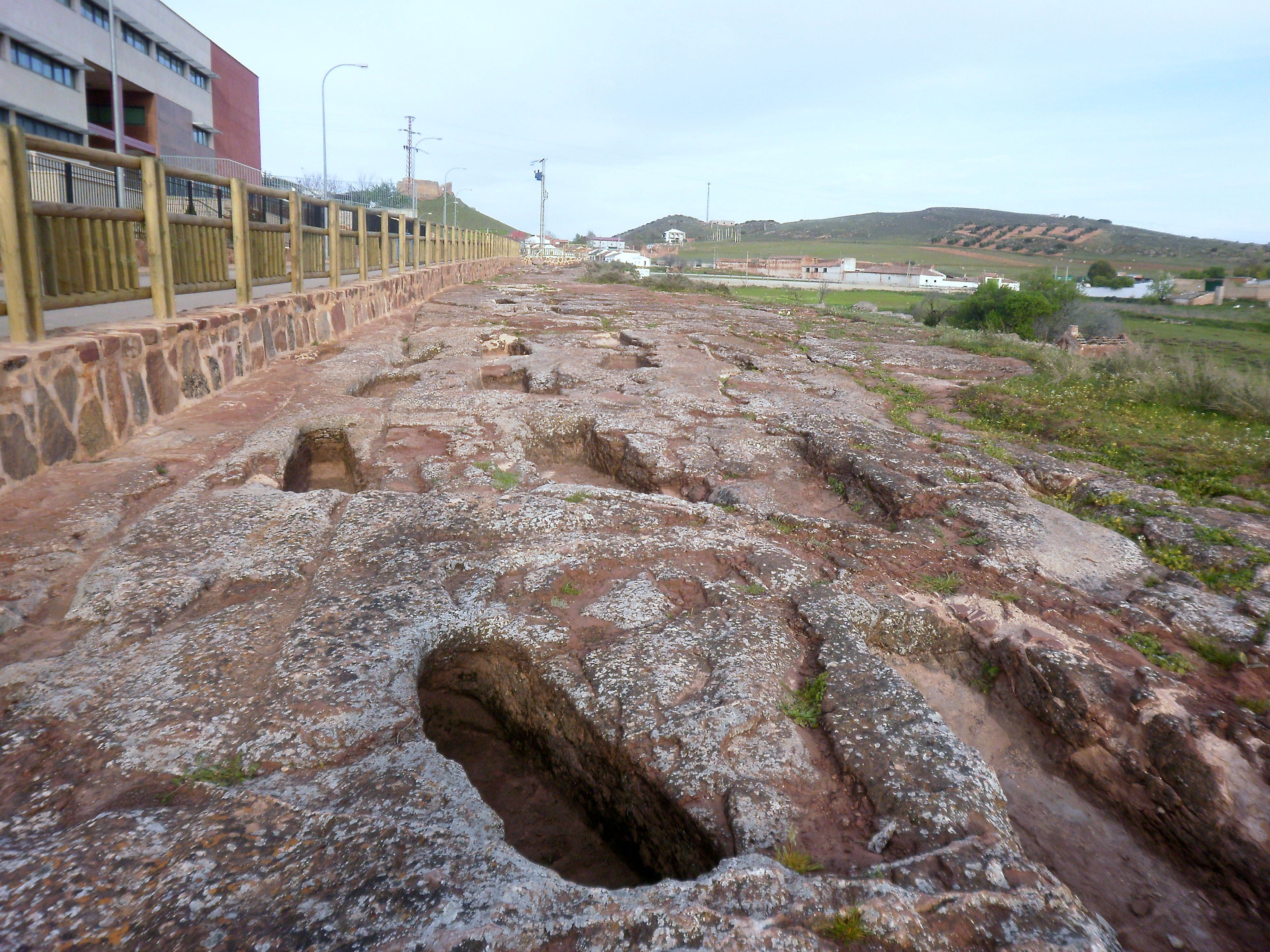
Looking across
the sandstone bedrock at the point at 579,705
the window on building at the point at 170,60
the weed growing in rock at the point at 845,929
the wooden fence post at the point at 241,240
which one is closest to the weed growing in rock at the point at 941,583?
the sandstone bedrock at the point at 579,705

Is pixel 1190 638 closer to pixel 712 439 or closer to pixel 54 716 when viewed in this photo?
pixel 712 439

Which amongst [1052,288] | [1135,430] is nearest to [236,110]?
[1052,288]

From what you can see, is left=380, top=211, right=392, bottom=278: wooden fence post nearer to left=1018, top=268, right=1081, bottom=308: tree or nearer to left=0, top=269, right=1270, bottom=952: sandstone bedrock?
left=0, top=269, right=1270, bottom=952: sandstone bedrock

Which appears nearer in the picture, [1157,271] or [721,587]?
[721,587]

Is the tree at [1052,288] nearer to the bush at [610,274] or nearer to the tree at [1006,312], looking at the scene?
the tree at [1006,312]

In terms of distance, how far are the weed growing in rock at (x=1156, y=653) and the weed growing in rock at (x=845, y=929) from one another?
2.05 m

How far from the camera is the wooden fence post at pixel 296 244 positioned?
26.8ft

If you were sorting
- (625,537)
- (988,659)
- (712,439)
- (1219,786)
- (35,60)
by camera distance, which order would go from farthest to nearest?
1. (35,60)
2. (712,439)
3. (625,537)
4. (988,659)
5. (1219,786)

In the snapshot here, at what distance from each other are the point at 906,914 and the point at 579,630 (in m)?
1.46

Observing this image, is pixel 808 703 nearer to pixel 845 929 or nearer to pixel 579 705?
pixel 579 705

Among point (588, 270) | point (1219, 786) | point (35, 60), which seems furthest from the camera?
point (588, 270)

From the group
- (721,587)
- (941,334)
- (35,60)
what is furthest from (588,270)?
(721,587)

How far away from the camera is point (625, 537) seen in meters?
3.58

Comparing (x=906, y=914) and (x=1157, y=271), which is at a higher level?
(x=1157, y=271)
